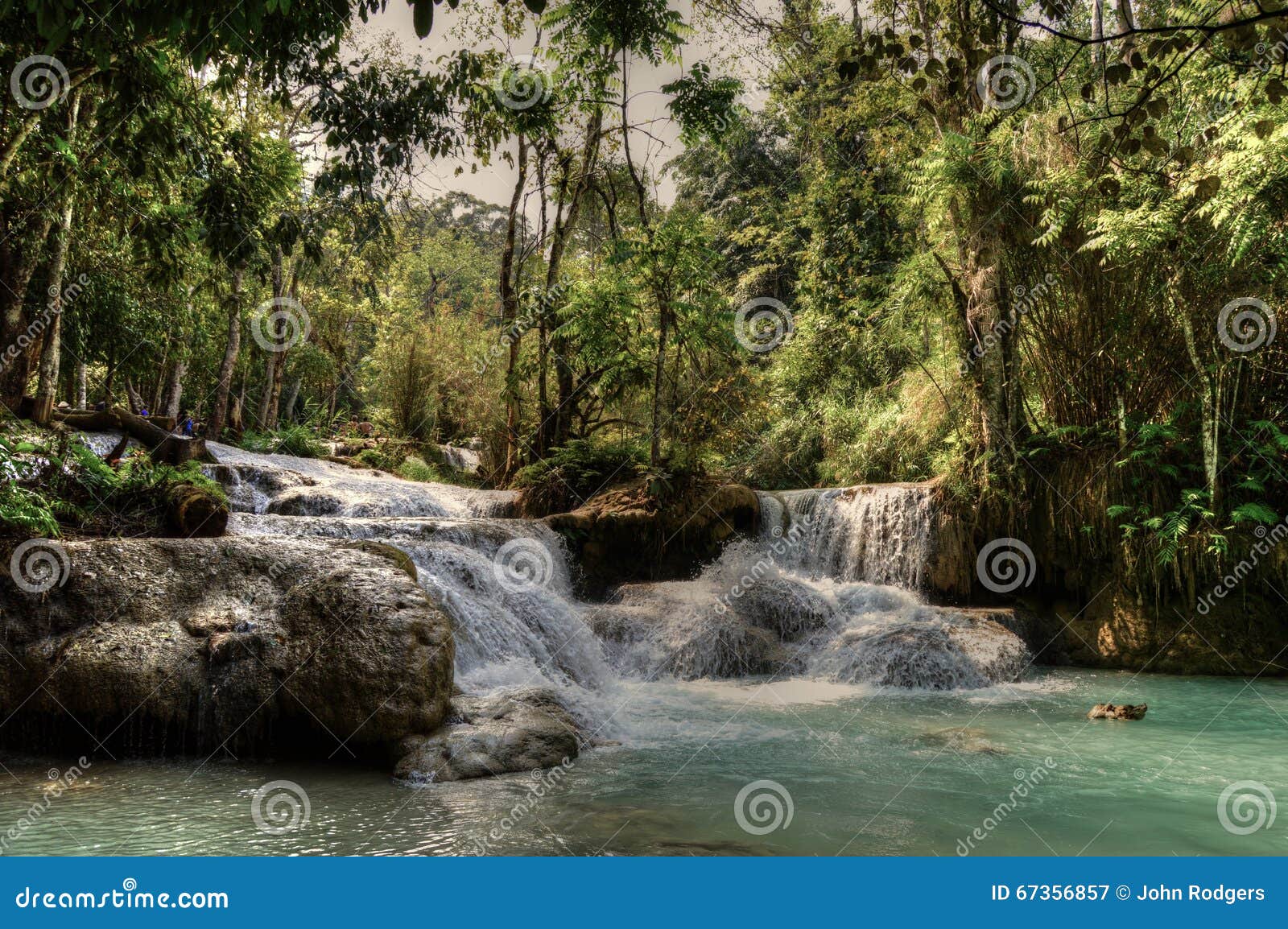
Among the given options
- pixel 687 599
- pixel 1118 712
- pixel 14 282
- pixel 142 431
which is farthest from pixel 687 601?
pixel 142 431

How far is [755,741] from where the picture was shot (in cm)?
605

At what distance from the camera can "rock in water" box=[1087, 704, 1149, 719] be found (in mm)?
6711

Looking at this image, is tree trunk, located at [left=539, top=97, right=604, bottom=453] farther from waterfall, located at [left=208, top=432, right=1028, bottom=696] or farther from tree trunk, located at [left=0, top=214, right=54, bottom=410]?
tree trunk, located at [left=0, top=214, right=54, bottom=410]

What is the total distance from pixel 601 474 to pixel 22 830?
9290 millimetres

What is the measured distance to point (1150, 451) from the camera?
937 cm

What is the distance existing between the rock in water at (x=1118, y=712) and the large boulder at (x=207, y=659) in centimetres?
543

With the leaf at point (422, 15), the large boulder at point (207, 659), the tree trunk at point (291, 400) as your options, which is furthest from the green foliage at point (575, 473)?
the tree trunk at point (291, 400)

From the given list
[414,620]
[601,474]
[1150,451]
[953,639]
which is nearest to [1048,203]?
[1150,451]

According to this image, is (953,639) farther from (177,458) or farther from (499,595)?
(177,458)

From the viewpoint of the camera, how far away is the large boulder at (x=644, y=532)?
1117 centimetres

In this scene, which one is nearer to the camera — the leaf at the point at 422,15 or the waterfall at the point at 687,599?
the leaf at the point at 422,15

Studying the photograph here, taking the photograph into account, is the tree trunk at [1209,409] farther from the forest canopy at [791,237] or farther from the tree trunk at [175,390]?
the tree trunk at [175,390]

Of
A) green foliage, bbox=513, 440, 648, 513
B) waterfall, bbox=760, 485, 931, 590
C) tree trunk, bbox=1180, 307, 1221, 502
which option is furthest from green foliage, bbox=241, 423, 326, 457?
tree trunk, bbox=1180, 307, 1221, 502

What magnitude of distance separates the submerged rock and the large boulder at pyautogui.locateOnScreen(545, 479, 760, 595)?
5.07 meters
